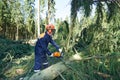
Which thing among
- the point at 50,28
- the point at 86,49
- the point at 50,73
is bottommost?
the point at 50,73

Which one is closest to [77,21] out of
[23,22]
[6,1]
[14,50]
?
[14,50]

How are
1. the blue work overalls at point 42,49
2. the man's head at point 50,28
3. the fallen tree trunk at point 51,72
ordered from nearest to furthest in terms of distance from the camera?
the fallen tree trunk at point 51,72
the man's head at point 50,28
the blue work overalls at point 42,49

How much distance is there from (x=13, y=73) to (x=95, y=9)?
3.18 metres

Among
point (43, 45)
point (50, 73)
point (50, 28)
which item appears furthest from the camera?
point (43, 45)

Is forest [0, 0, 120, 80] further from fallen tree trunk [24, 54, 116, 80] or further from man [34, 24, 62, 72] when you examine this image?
man [34, 24, 62, 72]

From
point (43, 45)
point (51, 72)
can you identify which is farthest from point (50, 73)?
point (43, 45)

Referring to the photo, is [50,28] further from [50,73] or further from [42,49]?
[50,73]

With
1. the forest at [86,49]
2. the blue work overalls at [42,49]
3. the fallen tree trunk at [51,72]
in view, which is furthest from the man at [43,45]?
the fallen tree trunk at [51,72]

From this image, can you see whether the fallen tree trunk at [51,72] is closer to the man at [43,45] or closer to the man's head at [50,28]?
the man at [43,45]

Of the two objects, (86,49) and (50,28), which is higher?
(50,28)

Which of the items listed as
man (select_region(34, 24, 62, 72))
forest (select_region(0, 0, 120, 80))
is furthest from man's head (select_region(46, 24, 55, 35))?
forest (select_region(0, 0, 120, 80))

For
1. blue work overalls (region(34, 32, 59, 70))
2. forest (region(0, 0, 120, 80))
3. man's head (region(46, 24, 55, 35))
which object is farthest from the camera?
blue work overalls (region(34, 32, 59, 70))

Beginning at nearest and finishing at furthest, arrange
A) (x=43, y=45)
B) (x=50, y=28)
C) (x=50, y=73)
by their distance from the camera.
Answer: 1. (x=50, y=73)
2. (x=50, y=28)
3. (x=43, y=45)

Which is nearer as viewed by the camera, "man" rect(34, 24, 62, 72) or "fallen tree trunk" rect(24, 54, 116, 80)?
"fallen tree trunk" rect(24, 54, 116, 80)
